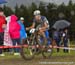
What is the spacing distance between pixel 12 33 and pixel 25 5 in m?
42.4

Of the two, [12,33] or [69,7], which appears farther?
[69,7]

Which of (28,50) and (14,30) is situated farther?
(14,30)

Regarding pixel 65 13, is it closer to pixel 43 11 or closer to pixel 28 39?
pixel 43 11

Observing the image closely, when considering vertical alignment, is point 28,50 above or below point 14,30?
below

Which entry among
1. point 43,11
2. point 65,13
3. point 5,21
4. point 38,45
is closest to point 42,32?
point 38,45

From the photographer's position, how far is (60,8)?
56750 millimetres

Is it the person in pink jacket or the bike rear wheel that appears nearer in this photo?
the bike rear wheel

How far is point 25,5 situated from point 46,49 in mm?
45201

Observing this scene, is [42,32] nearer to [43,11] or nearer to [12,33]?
[12,33]

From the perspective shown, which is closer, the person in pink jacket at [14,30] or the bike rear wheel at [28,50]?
the bike rear wheel at [28,50]

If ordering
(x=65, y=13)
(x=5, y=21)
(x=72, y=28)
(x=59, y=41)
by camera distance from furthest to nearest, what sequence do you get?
(x=65, y=13)
(x=72, y=28)
(x=59, y=41)
(x=5, y=21)

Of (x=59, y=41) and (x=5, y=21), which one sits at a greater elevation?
(x=5, y=21)

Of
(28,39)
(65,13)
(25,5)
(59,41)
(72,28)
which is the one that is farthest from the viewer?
(25,5)

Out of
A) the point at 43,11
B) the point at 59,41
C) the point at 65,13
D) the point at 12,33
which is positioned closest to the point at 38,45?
the point at 12,33
